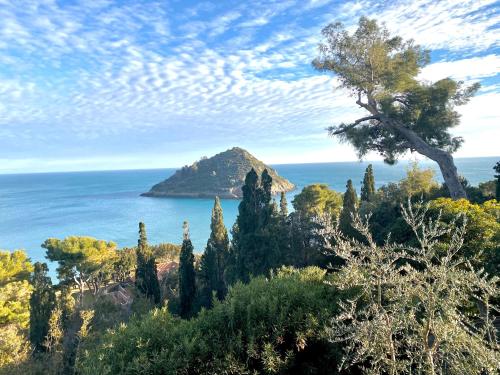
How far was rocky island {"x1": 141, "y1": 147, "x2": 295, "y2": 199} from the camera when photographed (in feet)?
376

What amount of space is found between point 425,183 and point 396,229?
18.7 m

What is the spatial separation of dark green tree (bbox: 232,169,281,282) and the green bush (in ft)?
41.3

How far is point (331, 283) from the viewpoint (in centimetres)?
554

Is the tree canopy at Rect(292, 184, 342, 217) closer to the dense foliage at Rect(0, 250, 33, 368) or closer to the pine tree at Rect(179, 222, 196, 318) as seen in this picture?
the pine tree at Rect(179, 222, 196, 318)

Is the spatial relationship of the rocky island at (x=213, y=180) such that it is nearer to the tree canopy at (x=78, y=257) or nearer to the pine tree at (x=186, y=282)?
the tree canopy at (x=78, y=257)

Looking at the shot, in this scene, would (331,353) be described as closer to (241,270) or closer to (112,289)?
(241,270)

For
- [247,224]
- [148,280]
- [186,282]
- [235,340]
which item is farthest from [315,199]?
[235,340]

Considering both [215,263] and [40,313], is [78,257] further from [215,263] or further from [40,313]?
[215,263]

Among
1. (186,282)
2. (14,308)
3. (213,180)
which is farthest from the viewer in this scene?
(213,180)

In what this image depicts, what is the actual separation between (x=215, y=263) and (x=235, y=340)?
1899cm

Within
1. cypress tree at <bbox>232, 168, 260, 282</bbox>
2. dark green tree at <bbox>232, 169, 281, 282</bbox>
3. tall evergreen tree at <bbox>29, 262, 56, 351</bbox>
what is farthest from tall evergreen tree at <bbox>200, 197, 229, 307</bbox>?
tall evergreen tree at <bbox>29, 262, 56, 351</bbox>

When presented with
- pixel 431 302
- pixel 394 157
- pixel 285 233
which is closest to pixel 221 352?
pixel 431 302

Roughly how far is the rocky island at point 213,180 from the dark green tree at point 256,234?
87.7 m

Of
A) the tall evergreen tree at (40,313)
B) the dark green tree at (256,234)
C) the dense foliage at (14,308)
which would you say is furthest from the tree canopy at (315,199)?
the dense foliage at (14,308)
